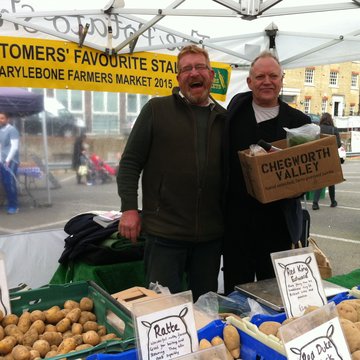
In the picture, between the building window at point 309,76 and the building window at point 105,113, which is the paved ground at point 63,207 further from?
the building window at point 309,76

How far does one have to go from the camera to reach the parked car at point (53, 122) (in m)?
3.26

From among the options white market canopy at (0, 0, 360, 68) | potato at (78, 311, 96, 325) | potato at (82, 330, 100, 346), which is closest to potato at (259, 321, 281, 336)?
potato at (82, 330, 100, 346)

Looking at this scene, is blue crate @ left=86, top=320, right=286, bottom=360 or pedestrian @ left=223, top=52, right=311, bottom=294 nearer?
blue crate @ left=86, top=320, right=286, bottom=360

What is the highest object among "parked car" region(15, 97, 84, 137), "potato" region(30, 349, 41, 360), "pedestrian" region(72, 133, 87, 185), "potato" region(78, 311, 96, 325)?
"parked car" region(15, 97, 84, 137)

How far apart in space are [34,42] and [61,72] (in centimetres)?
27

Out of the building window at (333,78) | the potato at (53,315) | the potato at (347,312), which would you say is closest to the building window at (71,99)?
the potato at (53,315)

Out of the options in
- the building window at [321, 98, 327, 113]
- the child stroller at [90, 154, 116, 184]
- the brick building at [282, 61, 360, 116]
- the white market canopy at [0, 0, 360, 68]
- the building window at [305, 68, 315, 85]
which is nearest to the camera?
the white market canopy at [0, 0, 360, 68]

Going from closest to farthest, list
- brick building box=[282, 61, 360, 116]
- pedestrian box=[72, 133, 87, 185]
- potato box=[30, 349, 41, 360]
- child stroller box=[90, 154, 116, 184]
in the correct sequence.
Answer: potato box=[30, 349, 41, 360]
pedestrian box=[72, 133, 87, 185]
child stroller box=[90, 154, 116, 184]
brick building box=[282, 61, 360, 116]

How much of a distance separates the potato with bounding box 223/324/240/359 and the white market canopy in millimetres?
2065

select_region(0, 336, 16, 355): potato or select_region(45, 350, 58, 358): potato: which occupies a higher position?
select_region(0, 336, 16, 355): potato

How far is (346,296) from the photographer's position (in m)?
1.77

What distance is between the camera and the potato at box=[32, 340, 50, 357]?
136cm

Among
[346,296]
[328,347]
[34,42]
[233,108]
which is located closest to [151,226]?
[233,108]

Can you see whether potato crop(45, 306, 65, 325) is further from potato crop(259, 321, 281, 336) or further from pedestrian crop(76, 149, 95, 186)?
pedestrian crop(76, 149, 95, 186)
